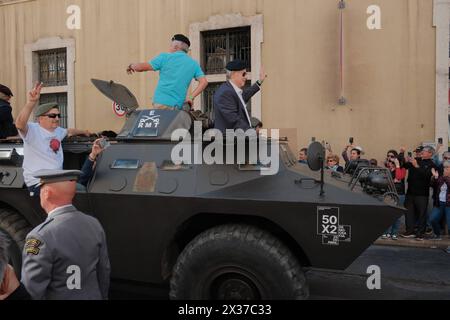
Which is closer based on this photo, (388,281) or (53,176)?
(53,176)

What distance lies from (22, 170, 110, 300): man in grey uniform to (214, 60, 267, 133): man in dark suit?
1.87 metres

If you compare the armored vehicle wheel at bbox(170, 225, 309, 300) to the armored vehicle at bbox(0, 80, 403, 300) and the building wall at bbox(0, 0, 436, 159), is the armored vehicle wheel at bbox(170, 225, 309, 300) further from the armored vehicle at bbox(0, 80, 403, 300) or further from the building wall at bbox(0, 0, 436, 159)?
the building wall at bbox(0, 0, 436, 159)

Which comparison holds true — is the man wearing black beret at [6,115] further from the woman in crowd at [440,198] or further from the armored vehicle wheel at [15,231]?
the woman in crowd at [440,198]

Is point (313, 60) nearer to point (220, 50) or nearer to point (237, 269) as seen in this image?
point (220, 50)

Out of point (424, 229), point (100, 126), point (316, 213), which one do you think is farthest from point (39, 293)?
point (100, 126)

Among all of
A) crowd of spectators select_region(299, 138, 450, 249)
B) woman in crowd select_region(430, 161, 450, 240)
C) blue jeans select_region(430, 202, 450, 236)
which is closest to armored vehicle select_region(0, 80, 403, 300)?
crowd of spectators select_region(299, 138, 450, 249)

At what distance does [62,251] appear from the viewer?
2.20m

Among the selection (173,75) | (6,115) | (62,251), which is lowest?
(62,251)

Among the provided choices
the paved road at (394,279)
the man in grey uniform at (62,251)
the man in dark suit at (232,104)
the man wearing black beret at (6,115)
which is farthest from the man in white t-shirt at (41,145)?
the paved road at (394,279)

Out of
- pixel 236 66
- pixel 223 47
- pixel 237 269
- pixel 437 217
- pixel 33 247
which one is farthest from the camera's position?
pixel 223 47

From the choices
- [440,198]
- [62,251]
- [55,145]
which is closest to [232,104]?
[55,145]

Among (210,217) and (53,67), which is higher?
(53,67)
